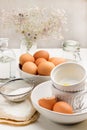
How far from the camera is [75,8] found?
5.41 feet

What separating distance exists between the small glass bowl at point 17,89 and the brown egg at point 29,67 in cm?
4

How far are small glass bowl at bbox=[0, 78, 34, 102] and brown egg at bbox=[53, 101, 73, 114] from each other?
160 mm

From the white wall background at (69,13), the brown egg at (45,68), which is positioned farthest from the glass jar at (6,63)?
the white wall background at (69,13)

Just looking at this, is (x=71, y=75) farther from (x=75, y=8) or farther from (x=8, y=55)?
(x=75, y=8)

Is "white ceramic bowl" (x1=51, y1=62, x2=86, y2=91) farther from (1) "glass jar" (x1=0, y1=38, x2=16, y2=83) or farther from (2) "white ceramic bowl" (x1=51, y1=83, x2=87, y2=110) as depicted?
(1) "glass jar" (x1=0, y1=38, x2=16, y2=83)

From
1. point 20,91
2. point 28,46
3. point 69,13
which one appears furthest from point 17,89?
point 69,13

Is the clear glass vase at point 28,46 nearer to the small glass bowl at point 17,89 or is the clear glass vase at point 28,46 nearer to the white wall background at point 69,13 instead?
the small glass bowl at point 17,89

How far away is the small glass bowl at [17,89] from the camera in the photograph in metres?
1.02

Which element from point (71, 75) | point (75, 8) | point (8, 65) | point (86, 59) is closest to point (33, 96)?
point (71, 75)

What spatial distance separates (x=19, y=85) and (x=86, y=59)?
0.47 meters

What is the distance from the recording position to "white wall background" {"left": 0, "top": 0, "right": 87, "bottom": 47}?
5.33ft

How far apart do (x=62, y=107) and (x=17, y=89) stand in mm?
233

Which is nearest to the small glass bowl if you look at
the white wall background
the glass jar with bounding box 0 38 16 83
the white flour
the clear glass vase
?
the white flour

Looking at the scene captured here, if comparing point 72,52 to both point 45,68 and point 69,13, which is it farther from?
point 69,13
